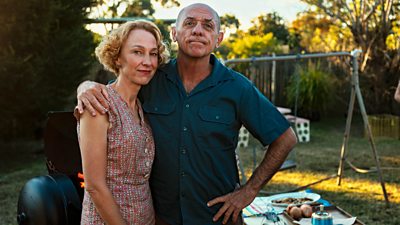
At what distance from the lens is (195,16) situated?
2.07m

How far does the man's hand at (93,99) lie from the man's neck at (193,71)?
0.38m

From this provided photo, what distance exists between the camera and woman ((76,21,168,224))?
1.74 meters

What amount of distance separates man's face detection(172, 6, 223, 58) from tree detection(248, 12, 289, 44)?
2419 cm

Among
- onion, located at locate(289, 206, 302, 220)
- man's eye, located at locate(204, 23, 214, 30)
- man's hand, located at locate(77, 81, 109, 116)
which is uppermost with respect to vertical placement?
man's eye, located at locate(204, 23, 214, 30)

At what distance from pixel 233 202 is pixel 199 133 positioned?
33 cm

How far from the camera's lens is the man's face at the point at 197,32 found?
6.71ft

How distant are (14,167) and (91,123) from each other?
596cm

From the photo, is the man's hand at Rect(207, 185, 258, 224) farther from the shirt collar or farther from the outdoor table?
the outdoor table

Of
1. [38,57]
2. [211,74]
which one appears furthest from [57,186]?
[38,57]

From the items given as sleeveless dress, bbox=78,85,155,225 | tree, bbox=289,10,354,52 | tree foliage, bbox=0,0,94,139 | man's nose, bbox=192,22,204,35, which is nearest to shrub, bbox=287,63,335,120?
tree, bbox=289,10,354,52

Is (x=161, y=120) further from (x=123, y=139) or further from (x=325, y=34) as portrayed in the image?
(x=325, y=34)

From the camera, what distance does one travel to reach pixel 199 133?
198cm

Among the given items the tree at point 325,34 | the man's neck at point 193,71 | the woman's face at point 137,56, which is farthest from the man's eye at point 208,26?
the tree at point 325,34

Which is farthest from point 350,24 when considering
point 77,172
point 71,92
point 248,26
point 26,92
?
point 248,26
